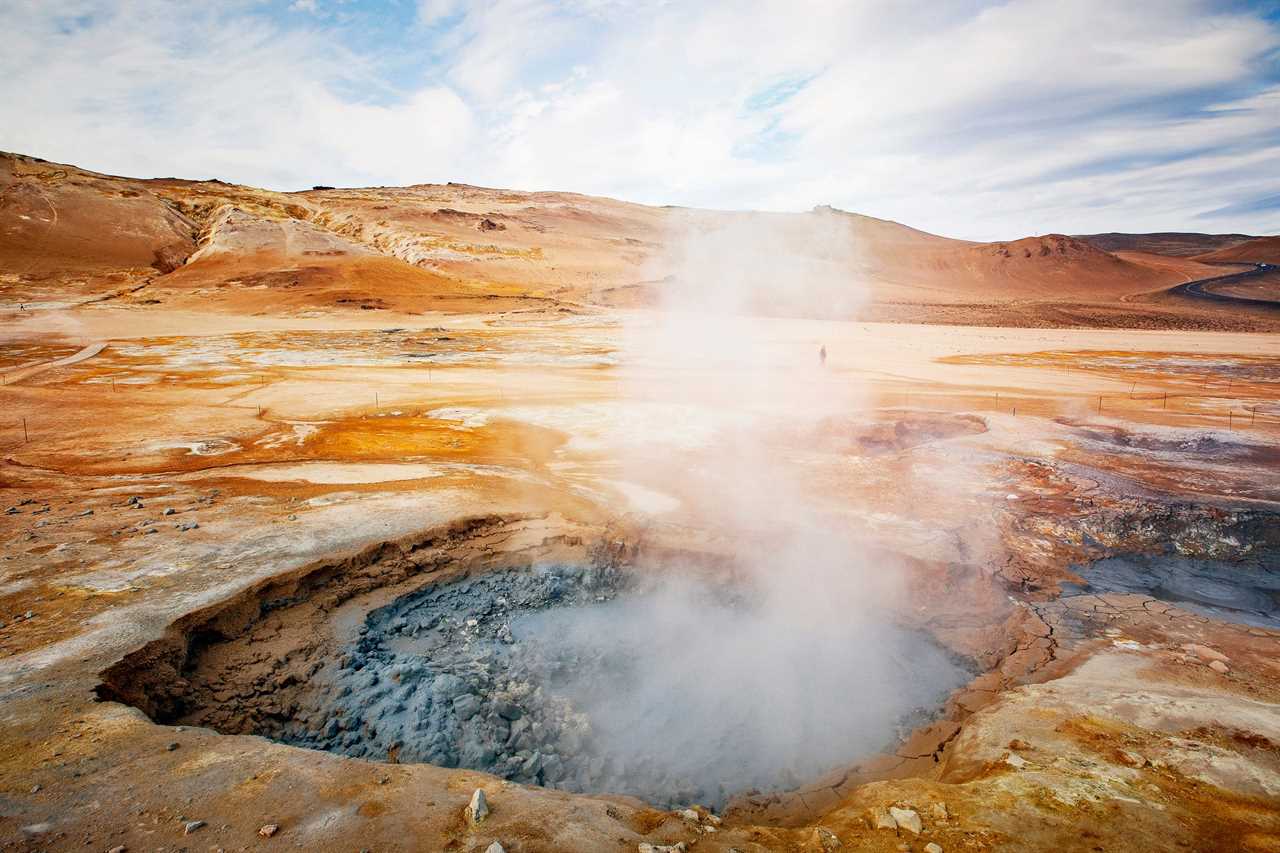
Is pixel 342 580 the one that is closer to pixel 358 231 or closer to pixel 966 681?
pixel 966 681

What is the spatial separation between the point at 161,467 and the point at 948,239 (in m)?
→ 118

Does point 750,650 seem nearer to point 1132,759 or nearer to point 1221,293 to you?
point 1132,759

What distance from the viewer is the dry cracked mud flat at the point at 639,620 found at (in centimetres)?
305

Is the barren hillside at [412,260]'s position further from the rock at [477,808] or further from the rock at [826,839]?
the rock at [477,808]

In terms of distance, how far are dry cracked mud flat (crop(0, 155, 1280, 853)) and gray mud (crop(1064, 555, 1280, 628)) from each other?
0.04 meters

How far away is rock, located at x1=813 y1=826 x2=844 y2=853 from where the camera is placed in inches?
113

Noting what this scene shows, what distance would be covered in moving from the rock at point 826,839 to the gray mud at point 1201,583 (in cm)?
435

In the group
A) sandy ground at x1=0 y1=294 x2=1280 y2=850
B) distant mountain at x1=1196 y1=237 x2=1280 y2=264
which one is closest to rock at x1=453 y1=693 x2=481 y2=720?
sandy ground at x1=0 y1=294 x2=1280 y2=850

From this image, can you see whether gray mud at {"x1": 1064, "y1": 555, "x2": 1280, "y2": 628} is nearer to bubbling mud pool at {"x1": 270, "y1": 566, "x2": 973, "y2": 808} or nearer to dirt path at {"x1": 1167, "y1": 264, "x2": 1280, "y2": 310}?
bubbling mud pool at {"x1": 270, "y1": 566, "x2": 973, "y2": 808}

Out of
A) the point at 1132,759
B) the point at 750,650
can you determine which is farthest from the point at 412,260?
the point at 1132,759

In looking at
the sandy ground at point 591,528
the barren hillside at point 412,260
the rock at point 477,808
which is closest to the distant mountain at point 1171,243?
the barren hillside at point 412,260

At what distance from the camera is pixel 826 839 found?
291cm

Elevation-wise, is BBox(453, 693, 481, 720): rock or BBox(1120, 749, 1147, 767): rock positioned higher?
BBox(1120, 749, 1147, 767): rock

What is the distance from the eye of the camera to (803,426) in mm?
11883
